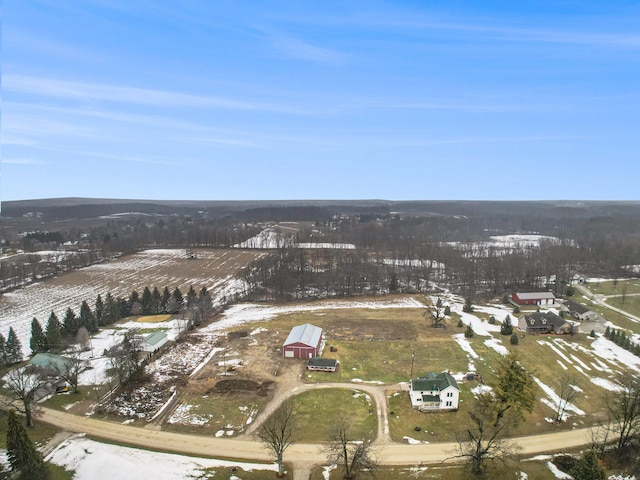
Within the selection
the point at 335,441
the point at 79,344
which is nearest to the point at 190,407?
the point at 335,441

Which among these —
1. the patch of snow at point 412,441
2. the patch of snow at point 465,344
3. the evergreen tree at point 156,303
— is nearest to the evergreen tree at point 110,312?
the evergreen tree at point 156,303

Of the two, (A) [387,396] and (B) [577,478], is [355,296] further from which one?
(B) [577,478]

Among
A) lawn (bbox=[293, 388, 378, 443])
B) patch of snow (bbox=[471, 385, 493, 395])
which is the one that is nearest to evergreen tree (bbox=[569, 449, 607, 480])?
patch of snow (bbox=[471, 385, 493, 395])

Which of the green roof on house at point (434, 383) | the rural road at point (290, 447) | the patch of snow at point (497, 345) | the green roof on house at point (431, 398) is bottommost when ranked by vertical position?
the rural road at point (290, 447)

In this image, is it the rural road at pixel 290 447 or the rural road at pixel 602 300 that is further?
the rural road at pixel 602 300

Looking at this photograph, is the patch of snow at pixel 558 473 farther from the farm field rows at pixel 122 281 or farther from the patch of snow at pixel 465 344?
the farm field rows at pixel 122 281

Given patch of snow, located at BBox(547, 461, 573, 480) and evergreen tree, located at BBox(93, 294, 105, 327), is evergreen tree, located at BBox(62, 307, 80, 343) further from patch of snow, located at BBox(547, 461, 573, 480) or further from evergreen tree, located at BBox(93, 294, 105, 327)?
patch of snow, located at BBox(547, 461, 573, 480)

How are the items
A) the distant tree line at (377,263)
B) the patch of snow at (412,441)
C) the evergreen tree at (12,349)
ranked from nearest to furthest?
1. the patch of snow at (412,441)
2. the evergreen tree at (12,349)
3. the distant tree line at (377,263)
